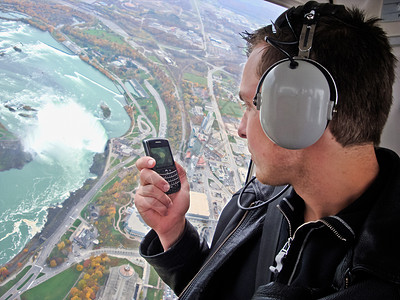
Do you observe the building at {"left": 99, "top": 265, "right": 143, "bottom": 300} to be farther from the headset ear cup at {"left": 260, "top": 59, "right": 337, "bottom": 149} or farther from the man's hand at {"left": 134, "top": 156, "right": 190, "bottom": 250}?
the headset ear cup at {"left": 260, "top": 59, "right": 337, "bottom": 149}

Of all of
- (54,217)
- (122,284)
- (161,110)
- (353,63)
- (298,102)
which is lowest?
(122,284)

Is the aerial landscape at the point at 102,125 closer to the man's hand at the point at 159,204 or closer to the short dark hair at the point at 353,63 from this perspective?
the man's hand at the point at 159,204

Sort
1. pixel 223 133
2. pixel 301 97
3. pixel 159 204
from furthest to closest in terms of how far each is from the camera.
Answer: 1. pixel 223 133
2. pixel 159 204
3. pixel 301 97

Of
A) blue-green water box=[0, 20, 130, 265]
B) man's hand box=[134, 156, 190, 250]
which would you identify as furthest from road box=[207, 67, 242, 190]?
man's hand box=[134, 156, 190, 250]

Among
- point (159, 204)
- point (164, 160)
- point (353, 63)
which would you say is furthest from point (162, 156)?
point (353, 63)

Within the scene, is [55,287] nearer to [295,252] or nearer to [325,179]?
[295,252]

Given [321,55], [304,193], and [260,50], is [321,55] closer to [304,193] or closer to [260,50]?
[260,50]
